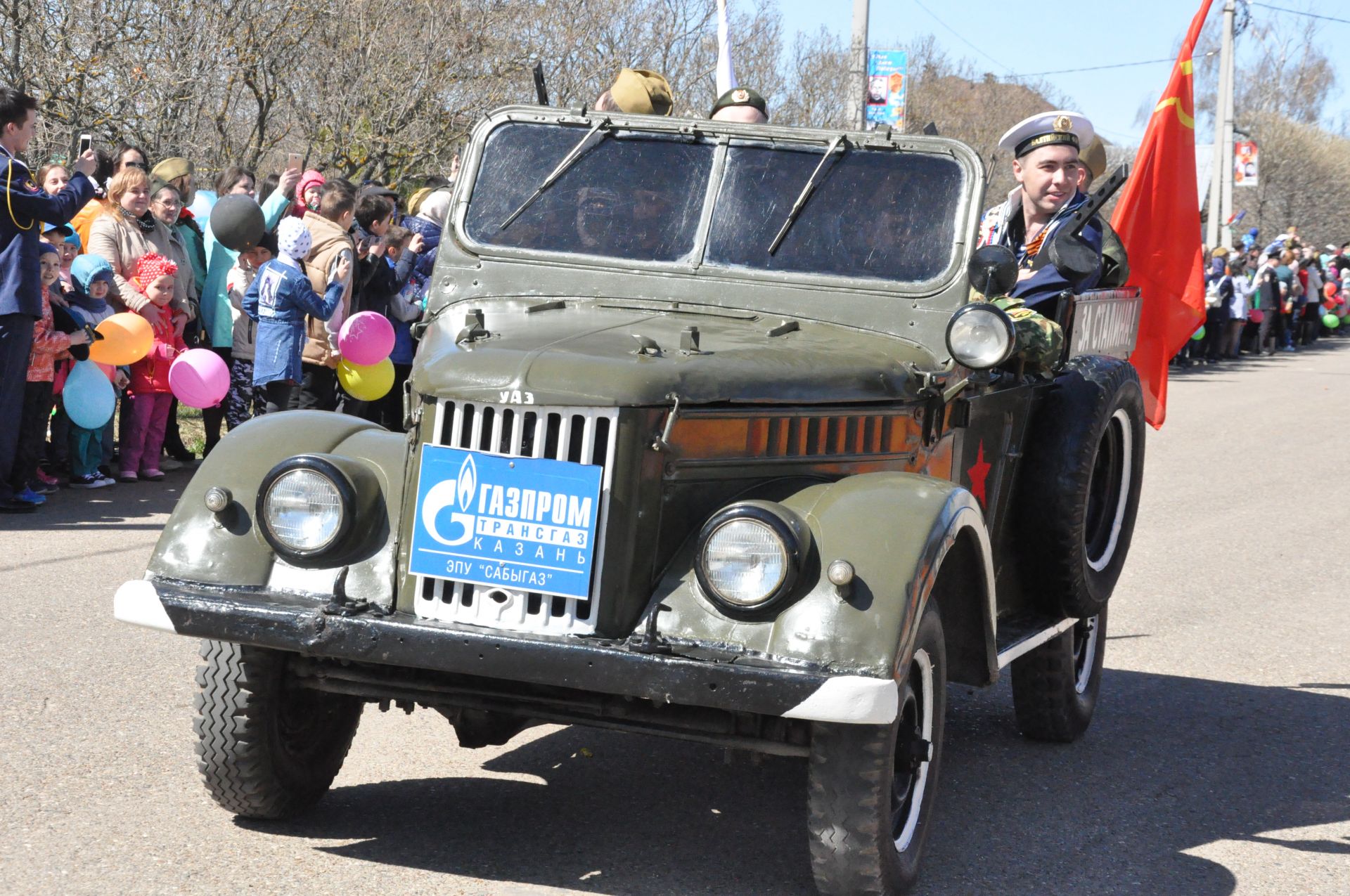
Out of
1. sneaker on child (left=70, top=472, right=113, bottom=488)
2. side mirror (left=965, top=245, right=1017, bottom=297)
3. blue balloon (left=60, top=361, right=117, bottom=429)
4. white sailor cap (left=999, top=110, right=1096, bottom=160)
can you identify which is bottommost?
sneaker on child (left=70, top=472, right=113, bottom=488)

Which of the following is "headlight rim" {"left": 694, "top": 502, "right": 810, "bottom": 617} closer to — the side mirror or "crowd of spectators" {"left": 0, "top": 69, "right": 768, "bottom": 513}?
the side mirror

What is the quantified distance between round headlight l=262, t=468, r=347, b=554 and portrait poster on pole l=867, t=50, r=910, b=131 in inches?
645

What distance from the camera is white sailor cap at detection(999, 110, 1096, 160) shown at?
6.06 meters

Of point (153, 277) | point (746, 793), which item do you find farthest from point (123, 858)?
point (153, 277)

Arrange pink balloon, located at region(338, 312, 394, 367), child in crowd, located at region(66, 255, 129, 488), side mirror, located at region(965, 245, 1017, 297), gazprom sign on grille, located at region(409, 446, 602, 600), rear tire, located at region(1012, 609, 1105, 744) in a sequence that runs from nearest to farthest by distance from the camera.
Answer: gazprom sign on grille, located at region(409, 446, 602, 600), side mirror, located at region(965, 245, 1017, 297), rear tire, located at region(1012, 609, 1105, 744), pink balloon, located at region(338, 312, 394, 367), child in crowd, located at region(66, 255, 129, 488)

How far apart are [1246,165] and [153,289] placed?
3285cm

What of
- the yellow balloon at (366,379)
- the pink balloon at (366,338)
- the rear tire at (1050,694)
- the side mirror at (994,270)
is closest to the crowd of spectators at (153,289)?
the yellow balloon at (366,379)

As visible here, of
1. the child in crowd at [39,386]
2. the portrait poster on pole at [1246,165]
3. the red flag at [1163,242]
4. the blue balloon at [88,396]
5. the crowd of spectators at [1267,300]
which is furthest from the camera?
the portrait poster on pole at [1246,165]

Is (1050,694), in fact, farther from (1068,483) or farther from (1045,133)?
(1045,133)

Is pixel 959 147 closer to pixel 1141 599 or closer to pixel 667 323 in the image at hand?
pixel 667 323

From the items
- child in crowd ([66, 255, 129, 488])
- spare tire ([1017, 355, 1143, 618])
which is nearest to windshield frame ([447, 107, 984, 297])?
spare tire ([1017, 355, 1143, 618])

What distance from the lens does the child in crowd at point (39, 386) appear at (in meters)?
8.97

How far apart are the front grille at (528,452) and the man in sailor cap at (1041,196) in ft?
8.86

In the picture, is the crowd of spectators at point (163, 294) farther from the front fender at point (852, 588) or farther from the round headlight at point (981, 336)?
the front fender at point (852, 588)
